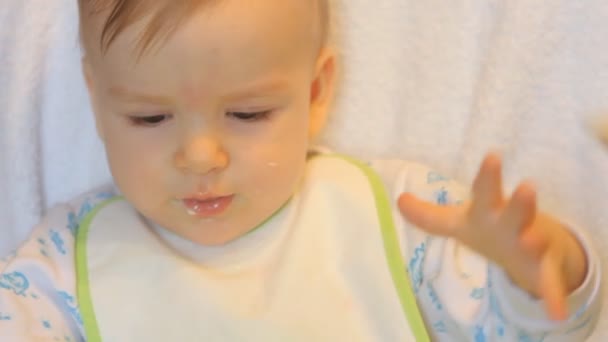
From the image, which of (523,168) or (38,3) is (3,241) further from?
(523,168)

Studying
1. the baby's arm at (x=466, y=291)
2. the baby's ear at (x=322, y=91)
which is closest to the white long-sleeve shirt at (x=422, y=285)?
the baby's arm at (x=466, y=291)

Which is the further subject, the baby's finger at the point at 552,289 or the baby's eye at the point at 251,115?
the baby's eye at the point at 251,115

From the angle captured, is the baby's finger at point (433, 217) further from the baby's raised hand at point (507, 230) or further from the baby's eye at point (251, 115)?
the baby's eye at point (251, 115)

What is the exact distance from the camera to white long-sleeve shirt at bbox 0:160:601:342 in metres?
0.82

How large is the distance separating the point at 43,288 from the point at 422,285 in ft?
1.39

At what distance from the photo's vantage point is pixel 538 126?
3.37ft

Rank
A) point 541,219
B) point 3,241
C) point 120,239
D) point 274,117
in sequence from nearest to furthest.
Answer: point 541,219, point 274,117, point 120,239, point 3,241

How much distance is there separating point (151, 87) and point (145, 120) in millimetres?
59

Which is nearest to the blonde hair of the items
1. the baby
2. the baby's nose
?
the baby

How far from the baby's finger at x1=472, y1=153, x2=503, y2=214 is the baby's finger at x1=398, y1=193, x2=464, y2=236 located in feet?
0.06

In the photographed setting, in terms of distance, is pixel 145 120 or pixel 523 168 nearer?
pixel 145 120

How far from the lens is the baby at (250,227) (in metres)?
0.82

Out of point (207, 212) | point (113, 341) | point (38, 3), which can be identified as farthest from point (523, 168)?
point (38, 3)

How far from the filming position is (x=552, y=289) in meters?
0.69
